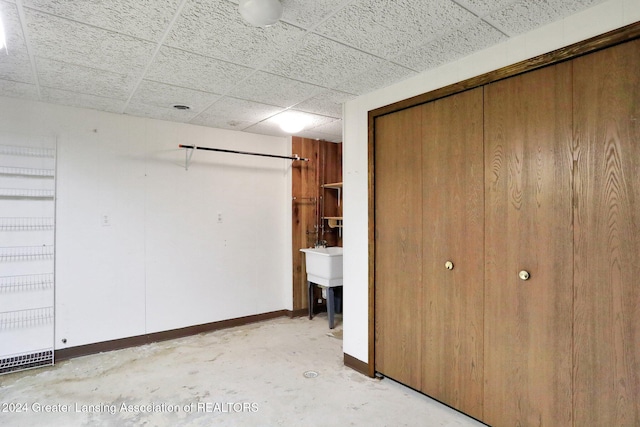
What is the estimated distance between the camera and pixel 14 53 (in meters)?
2.24

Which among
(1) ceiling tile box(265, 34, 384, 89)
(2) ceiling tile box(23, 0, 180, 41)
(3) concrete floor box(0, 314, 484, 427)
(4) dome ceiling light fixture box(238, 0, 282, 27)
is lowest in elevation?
(3) concrete floor box(0, 314, 484, 427)

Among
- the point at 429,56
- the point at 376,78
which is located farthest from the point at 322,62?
the point at 429,56

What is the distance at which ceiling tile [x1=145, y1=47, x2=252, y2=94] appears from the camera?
229cm

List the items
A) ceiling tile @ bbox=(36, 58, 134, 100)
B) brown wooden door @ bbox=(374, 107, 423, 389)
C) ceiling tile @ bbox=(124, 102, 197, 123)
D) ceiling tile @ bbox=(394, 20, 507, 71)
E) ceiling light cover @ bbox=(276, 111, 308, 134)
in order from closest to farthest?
ceiling tile @ bbox=(394, 20, 507, 71) < ceiling tile @ bbox=(36, 58, 134, 100) < brown wooden door @ bbox=(374, 107, 423, 389) < ceiling tile @ bbox=(124, 102, 197, 123) < ceiling light cover @ bbox=(276, 111, 308, 134)

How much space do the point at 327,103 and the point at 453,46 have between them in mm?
1315

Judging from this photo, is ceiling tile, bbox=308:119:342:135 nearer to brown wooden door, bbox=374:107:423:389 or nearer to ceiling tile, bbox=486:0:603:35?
brown wooden door, bbox=374:107:423:389

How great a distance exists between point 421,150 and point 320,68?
0.95 m

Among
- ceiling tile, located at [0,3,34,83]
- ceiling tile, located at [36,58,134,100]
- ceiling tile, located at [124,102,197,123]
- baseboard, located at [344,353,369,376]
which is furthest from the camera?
ceiling tile, located at [124,102,197,123]

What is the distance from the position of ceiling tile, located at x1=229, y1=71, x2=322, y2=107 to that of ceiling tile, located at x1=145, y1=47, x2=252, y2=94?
0.10m

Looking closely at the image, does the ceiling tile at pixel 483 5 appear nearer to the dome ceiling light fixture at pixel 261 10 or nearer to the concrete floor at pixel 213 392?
the dome ceiling light fixture at pixel 261 10

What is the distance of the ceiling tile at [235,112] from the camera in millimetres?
3242

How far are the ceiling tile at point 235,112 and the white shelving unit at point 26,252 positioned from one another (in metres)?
1.45

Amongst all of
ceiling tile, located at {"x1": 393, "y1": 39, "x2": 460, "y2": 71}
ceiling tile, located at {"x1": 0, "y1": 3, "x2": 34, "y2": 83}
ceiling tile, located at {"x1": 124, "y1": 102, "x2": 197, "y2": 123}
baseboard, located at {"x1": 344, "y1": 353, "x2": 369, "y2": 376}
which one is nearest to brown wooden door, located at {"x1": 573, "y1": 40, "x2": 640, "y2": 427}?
ceiling tile, located at {"x1": 393, "y1": 39, "x2": 460, "y2": 71}

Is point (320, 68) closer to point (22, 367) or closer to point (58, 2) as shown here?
point (58, 2)
